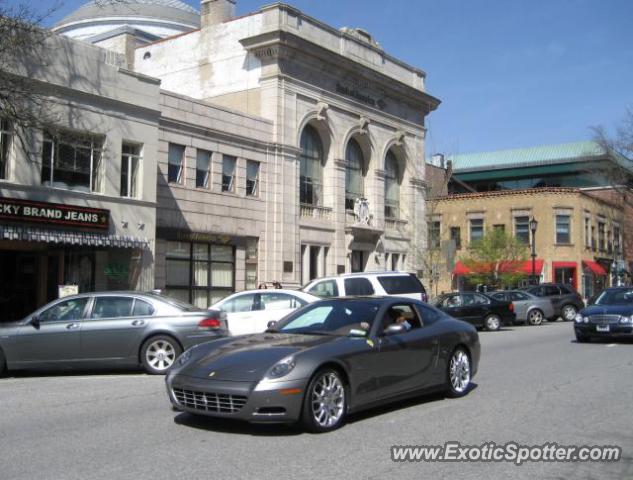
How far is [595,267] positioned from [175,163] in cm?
3682

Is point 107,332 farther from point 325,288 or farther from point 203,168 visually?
point 203,168

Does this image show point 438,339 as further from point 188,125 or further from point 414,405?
point 188,125

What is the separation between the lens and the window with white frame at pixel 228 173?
2761 centimetres

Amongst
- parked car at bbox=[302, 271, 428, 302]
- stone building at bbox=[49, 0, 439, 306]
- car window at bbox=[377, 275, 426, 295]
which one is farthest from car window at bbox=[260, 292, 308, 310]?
stone building at bbox=[49, 0, 439, 306]

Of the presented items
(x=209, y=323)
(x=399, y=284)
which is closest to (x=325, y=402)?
(x=209, y=323)

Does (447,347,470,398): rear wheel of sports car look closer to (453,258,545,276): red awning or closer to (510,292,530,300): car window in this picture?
(510,292,530,300): car window

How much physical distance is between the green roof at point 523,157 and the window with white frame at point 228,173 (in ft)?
134

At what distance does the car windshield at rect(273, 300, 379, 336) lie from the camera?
27.5 feet

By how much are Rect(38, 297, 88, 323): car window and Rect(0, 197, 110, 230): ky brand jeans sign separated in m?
6.67

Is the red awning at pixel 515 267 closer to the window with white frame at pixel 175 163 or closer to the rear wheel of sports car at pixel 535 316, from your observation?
the rear wheel of sports car at pixel 535 316

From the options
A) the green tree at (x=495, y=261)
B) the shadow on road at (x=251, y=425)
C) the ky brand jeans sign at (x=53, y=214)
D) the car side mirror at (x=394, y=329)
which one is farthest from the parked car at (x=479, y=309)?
the car side mirror at (x=394, y=329)

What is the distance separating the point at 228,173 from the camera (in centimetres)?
2788

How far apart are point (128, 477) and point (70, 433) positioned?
2.12 m

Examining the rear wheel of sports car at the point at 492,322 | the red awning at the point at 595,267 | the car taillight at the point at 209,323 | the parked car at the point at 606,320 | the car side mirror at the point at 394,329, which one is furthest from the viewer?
the red awning at the point at 595,267
